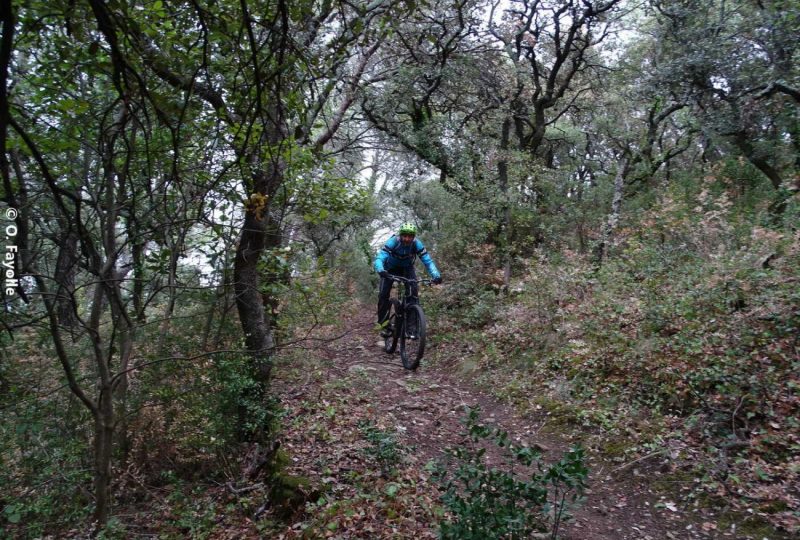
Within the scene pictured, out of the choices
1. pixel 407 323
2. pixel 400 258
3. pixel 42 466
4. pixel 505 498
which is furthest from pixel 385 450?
pixel 400 258

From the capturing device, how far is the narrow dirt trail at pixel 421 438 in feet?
12.2

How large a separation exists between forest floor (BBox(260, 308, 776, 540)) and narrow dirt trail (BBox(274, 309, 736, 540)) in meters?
0.01

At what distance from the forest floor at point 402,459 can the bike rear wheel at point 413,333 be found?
0.93ft

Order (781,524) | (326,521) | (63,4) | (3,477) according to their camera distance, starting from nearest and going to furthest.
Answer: (63,4) < (781,524) < (326,521) < (3,477)

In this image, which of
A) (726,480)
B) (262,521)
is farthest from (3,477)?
(726,480)

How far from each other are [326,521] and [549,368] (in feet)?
13.0

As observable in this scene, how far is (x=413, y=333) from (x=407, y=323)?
7.8 inches

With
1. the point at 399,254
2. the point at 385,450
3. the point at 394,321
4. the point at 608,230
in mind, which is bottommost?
the point at 385,450

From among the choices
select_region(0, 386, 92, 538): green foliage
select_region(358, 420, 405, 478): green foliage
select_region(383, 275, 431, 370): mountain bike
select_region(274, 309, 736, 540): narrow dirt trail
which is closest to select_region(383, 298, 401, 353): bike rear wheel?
select_region(383, 275, 431, 370): mountain bike

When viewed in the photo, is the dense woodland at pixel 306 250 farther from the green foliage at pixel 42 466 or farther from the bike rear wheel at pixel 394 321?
the bike rear wheel at pixel 394 321

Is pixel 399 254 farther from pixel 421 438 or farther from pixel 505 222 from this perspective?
pixel 505 222

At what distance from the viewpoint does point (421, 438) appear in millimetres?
5523

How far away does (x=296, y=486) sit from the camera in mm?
4410

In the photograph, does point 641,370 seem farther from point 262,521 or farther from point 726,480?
point 262,521
